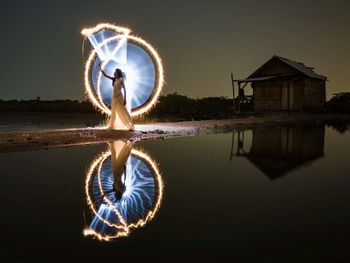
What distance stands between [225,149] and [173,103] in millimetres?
40921

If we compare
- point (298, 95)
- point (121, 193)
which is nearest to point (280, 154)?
point (121, 193)

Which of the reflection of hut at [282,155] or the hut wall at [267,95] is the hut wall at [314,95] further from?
the reflection of hut at [282,155]

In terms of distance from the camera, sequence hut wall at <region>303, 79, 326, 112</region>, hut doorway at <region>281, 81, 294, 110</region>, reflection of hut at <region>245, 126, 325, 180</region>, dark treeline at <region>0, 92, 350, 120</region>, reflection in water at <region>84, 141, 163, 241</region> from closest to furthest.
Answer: reflection in water at <region>84, 141, 163, 241</region>
reflection of hut at <region>245, 126, 325, 180</region>
hut doorway at <region>281, 81, 294, 110</region>
hut wall at <region>303, 79, 326, 112</region>
dark treeline at <region>0, 92, 350, 120</region>

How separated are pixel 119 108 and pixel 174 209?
13.2 m

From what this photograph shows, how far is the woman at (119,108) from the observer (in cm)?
1734

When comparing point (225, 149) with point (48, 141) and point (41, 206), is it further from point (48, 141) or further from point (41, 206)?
point (41, 206)

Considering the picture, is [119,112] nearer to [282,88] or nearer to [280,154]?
[280,154]

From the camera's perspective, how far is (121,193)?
19.4 ft

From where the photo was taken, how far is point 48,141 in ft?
43.7

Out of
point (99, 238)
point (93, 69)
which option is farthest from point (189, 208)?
point (93, 69)

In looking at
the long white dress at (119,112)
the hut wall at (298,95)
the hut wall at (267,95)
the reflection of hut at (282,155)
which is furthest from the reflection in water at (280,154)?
the hut wall at (267,95)

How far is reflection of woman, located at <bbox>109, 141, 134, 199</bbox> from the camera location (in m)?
6.31

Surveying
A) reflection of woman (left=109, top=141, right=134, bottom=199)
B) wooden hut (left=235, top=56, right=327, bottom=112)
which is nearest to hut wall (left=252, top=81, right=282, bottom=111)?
wooden hut (left=235, top=56, right=327, bottom=112)

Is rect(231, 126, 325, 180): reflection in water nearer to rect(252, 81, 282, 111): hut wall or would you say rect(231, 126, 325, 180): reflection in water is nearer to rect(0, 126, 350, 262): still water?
rect(0, 126, 350, 262): still water
